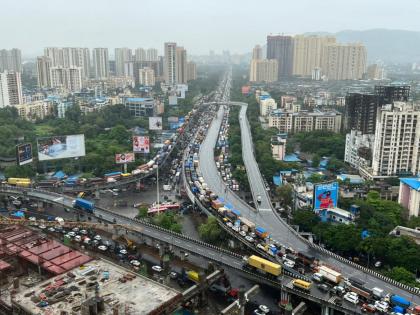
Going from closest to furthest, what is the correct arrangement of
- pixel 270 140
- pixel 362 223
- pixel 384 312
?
1. pixel 384 312
2. pixel 362 223
3. pixel 270 140

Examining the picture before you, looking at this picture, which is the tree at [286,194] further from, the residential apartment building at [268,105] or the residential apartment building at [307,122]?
the residential apartment building at [268,105]

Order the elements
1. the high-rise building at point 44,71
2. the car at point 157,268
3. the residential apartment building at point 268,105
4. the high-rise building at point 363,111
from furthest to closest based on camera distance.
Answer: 1. the high-rise building at point 44,71
2. the residential apartment building at point 268,105
3. the high-rise building at point 363,111
4. the car at point 157,268

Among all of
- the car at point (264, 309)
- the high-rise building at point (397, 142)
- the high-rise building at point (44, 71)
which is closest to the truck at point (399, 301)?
the car at point (264, 309)

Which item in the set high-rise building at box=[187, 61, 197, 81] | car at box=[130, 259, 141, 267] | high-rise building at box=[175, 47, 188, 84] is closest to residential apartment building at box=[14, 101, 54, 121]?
high-rise building at box=[175, 47, 188, 84]

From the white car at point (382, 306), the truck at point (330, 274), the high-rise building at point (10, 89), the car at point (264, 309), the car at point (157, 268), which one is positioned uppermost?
the high-rise building at point (10, 89)

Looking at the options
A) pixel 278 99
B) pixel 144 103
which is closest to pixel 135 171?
pixel 144 103

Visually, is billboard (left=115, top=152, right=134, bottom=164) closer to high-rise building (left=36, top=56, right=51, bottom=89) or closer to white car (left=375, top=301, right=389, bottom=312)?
white car (left=375, top=301, right=389, bottom=312)

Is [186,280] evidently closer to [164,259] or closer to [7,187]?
[164,259]
